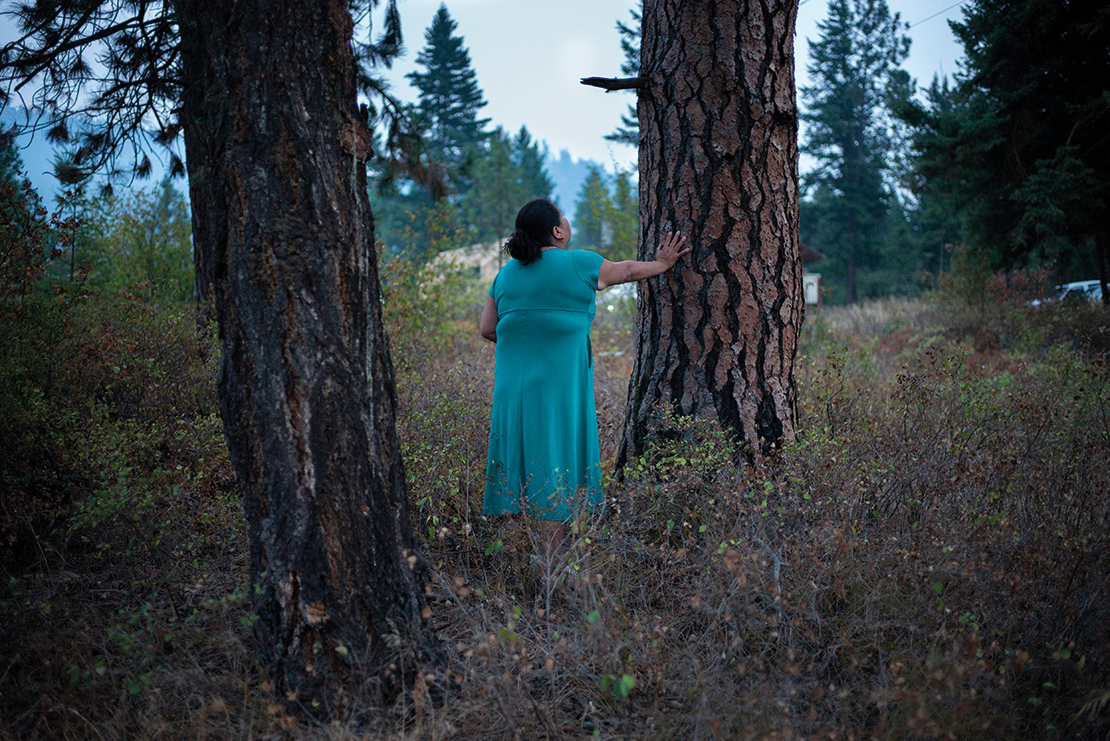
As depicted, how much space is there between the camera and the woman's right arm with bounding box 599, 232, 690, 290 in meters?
3.23

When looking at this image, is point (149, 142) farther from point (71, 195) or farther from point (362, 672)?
point (362, 672)

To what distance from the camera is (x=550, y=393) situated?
323cm

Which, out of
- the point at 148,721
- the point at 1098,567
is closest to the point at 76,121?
the point at 148,721

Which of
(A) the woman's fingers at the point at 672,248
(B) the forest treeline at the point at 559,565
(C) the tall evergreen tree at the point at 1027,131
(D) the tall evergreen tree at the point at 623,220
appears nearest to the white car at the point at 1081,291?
(C) the tall evergreen tree at the point at 1027,131

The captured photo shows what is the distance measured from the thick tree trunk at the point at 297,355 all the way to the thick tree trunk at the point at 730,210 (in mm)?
1785

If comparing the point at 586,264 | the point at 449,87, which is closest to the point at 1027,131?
the point at 586,264

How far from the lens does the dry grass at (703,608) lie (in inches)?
81.4

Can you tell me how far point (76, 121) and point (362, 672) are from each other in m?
4.30

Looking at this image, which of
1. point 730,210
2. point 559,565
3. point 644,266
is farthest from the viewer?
point 730,210

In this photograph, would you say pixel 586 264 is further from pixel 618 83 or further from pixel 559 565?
pixel 559 565

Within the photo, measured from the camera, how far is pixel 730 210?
3.41 m

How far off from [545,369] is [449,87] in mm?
42487

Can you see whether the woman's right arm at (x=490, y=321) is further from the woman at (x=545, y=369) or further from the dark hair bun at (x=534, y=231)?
the dark hair bun at (x=534, y=231)

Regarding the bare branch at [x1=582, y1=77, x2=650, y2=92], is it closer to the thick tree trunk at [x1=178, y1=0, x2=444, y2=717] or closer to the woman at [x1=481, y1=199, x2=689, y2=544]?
the woman at [x1=481, y1=199, x2=689, y2=544]
